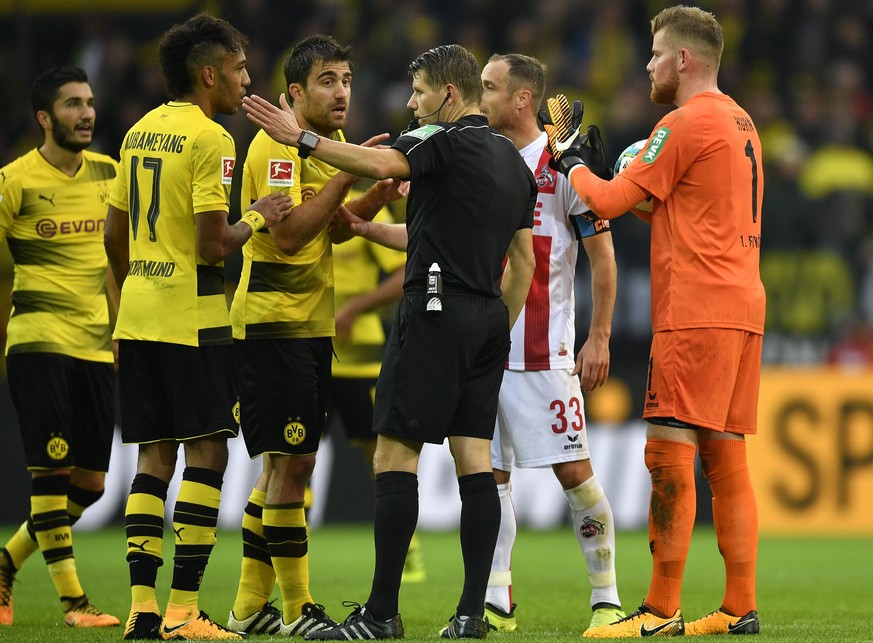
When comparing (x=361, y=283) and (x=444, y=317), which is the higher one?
(x=361, y=283)

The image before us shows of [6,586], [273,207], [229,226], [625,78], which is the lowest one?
[6,586]

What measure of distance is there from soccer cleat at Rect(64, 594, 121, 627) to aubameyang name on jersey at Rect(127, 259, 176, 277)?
1.93 m

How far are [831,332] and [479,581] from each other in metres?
9.37

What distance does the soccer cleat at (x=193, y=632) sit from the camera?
18.3ft

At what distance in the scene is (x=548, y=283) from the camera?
6.69m

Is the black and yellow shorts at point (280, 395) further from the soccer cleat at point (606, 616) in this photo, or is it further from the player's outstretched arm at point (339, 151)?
the soccer cleat at point (606, 616)

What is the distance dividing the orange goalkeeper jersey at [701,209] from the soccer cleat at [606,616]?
1.43 m

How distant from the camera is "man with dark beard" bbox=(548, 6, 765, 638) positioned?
5.75 metres

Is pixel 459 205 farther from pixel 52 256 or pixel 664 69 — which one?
pixel 52 256

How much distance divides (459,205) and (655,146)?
979 mm

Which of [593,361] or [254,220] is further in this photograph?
[593,361]

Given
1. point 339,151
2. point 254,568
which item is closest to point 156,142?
point 339,151

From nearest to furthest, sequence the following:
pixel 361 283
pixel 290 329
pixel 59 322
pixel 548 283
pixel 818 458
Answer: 1. pixel 290 329
2. pixel 548 283
3. pixel 59 322
4. pixel 361 283
5. pixel 818 458

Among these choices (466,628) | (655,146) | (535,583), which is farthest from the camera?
(535,583)
